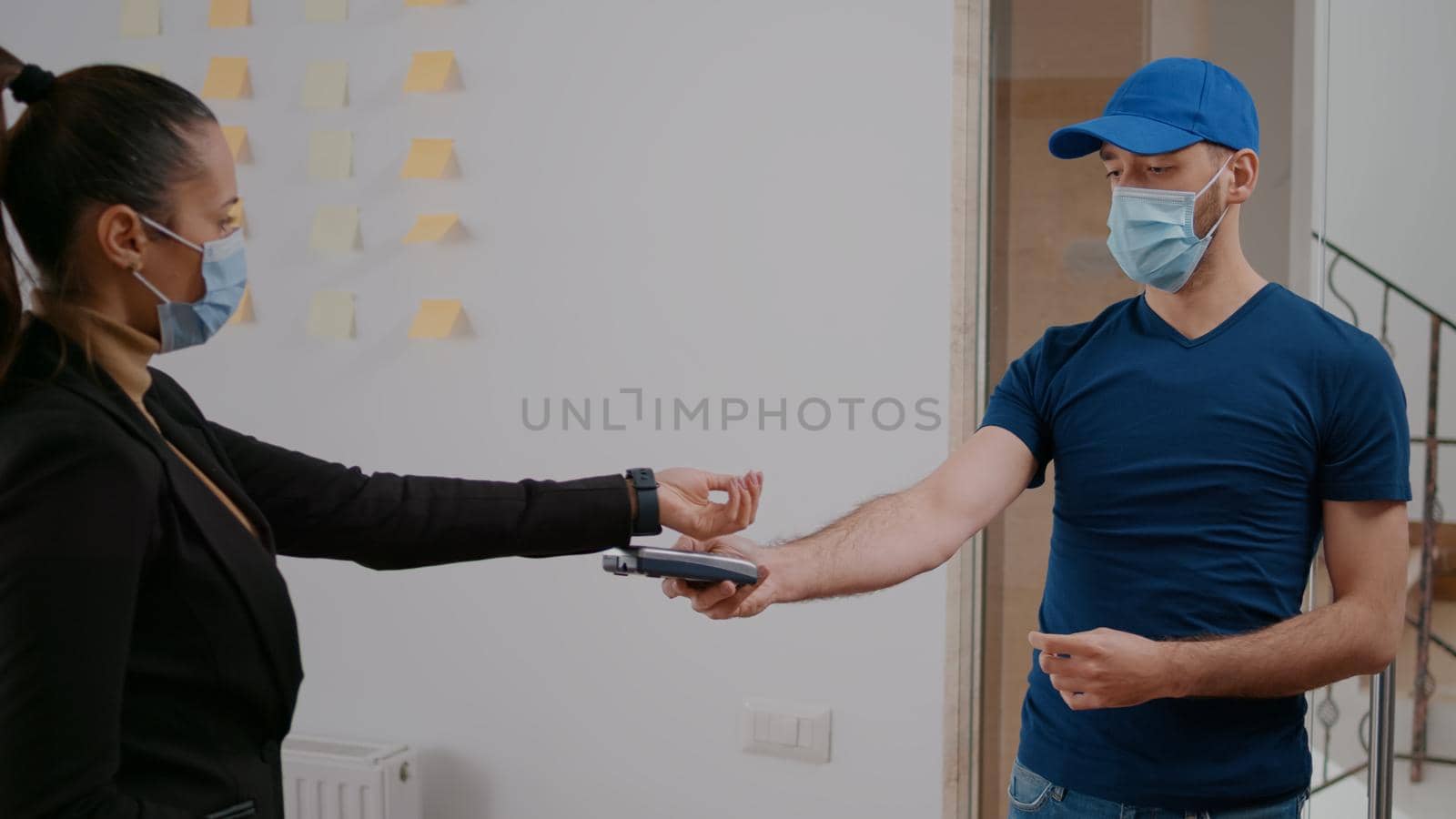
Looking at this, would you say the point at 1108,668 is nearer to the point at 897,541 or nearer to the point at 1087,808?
the point at 1087,808

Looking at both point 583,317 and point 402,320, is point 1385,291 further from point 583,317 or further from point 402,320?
point 402,320

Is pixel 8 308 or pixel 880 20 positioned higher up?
pixel 880 20

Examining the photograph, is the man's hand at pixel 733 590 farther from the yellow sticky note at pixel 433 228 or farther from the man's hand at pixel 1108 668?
the yellow sticky note at pixel 433 228

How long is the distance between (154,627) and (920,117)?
1641mm

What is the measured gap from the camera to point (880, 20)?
217cm

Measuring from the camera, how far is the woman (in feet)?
2.70

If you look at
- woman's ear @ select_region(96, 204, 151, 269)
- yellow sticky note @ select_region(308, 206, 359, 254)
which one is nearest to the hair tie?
woman's ear @ select_region(96, 204, 151, 269)

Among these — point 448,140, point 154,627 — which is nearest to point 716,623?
point 448,140

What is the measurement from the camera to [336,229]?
255 cm

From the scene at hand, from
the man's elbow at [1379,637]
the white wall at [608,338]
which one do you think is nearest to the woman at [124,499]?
the man's elbow at [1379,637]

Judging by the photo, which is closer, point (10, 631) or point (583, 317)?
point (10, 631)

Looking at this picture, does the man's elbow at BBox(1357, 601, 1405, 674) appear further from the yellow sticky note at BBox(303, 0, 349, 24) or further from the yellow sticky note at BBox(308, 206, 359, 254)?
the yellow sticky note at BBox(303, 0, 349, 24)

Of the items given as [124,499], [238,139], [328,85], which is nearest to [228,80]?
[238,139]

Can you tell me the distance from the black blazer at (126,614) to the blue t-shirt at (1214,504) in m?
0.87
